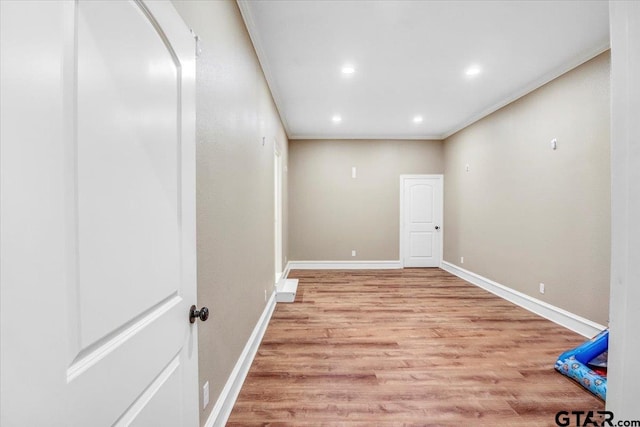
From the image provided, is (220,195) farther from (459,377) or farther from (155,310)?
(459,377)

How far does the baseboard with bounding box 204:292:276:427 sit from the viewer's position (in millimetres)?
1558

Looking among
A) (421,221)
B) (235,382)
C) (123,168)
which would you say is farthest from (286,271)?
(123,168)

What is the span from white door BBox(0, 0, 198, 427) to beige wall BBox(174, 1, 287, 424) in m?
0.47

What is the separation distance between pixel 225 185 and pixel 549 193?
3559mm

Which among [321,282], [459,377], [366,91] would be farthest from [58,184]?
[321,282]

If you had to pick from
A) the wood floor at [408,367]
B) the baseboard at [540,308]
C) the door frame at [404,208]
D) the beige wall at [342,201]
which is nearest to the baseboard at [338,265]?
the beige wall at [342,201]

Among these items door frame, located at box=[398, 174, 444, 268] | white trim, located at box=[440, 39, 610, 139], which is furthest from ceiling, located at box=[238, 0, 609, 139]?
door frame, located at box=[398, 174, 444, 268]

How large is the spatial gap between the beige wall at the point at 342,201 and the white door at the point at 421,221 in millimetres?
210

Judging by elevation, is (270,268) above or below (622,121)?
below

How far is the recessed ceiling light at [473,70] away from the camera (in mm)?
3140

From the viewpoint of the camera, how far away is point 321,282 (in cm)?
496

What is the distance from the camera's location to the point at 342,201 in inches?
235

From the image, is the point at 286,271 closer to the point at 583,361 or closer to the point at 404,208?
the point at 404,208

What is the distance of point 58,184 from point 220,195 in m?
1.19
